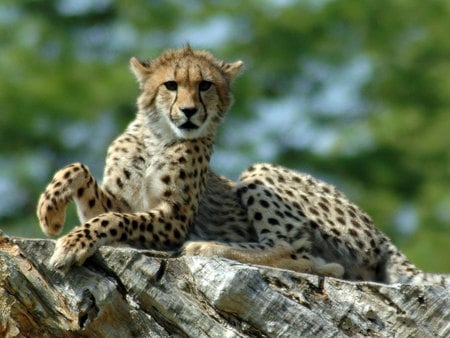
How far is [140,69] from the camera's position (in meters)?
8.75

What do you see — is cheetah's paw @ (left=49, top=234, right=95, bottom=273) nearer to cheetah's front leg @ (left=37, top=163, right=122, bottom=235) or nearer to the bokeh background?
cheetah's front leg @ (left=37, top=163, right=122, bottom=235)

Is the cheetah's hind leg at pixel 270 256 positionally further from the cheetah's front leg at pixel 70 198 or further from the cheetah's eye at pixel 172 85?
the cheetah's eye at pixel 172 85

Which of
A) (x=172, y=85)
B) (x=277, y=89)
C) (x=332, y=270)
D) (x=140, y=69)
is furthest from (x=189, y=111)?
(x=277, y=89)

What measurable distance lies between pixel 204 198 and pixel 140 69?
992 mm

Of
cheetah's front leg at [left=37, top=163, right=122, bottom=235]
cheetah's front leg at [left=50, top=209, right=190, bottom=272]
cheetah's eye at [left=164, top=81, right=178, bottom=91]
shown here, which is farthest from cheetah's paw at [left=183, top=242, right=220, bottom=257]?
cheetah's eye at [left=164, top=81, right=178, bottom=91]

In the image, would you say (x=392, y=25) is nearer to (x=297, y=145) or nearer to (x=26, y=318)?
(x=297, y=145)

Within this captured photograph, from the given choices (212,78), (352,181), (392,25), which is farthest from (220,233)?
(392,25)

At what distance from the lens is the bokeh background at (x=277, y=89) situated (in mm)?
20688

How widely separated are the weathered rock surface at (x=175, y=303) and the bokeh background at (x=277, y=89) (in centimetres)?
1247

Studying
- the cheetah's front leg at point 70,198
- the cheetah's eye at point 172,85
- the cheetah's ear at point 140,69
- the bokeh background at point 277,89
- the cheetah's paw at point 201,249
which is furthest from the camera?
the bokeh background at point 277,89

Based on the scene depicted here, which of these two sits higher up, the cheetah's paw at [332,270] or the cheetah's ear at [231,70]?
the cheetah's ear at [231,70]

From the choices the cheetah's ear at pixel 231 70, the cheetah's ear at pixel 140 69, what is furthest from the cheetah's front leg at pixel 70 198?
the cheetah's ear at pixel 231 70

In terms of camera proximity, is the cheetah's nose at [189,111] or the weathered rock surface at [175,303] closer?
the weathered rock surface at [175,303]

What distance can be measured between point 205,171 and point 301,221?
724 mm
